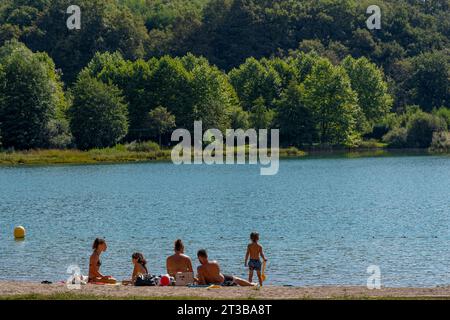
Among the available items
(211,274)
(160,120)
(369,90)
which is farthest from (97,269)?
(369,90)

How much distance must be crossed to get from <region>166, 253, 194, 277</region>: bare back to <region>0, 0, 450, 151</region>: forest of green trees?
8438 cm

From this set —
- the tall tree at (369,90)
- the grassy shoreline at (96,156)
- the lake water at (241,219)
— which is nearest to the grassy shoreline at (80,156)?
the grassy shoreline at (96,156)

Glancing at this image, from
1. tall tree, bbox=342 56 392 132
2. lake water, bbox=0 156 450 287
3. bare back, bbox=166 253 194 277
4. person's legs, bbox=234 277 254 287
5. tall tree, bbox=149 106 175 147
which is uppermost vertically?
tall tree, bbox=342 56 392 132

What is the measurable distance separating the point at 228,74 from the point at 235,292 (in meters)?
121

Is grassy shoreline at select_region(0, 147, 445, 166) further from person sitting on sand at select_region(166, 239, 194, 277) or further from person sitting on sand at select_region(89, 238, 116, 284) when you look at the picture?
person sitting on sand at select_region(166, 239, 194, 277)

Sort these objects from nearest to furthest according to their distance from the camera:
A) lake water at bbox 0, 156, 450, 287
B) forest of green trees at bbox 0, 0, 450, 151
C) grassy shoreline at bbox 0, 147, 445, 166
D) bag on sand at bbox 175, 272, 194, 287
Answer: bag on sand at bbox 175, 272, 194, 287 < lake water at bbox 0, 156, 450, 287 < grassy shoreline at bbox 0, 147, 445, 166 < forest of green trees at bbox 0, 0, 450, 151

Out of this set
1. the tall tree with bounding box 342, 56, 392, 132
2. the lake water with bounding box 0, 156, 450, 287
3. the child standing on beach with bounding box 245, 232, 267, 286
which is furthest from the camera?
the tall tree with bounding box 342, 56, 392, 132

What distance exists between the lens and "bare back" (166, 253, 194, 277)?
2861cm

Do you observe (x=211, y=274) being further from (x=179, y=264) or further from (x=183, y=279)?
(x=179, y=264)

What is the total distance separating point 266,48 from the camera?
564ft

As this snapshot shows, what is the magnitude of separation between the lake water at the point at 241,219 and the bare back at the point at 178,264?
15.7 feet

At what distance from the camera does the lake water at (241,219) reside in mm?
36281

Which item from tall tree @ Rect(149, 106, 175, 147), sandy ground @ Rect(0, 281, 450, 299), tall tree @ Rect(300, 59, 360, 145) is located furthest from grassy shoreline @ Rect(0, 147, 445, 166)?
sandy ground @ Rect(0, 281, 450, 299)

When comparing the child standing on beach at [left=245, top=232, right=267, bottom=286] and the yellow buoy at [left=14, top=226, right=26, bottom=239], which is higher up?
the child standing on beach at [left=245, top=232, right=267, bottom=286]
